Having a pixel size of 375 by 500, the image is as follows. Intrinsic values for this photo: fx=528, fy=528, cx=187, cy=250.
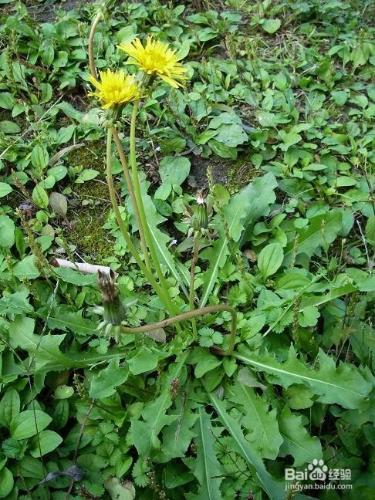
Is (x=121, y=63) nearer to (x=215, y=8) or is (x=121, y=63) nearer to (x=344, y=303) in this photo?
(x=215, y=8)

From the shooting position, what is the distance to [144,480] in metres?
1.96

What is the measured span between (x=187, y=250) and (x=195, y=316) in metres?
0.70

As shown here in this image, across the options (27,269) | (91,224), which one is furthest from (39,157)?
(27,269)

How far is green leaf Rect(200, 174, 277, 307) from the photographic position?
2512 millimetres

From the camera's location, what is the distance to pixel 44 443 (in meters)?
2.01

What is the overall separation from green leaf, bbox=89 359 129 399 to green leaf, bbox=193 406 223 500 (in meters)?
0.37

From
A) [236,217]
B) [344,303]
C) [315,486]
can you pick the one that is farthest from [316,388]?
[236,217]

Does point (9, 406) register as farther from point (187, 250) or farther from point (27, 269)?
point (187, 250)

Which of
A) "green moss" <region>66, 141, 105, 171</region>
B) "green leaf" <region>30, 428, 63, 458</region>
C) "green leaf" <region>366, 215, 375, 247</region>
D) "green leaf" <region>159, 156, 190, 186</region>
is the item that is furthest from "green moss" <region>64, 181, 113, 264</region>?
"green leaf" <region>366, 215, 375, 247</region>

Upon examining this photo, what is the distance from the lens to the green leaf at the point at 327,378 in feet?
6.58

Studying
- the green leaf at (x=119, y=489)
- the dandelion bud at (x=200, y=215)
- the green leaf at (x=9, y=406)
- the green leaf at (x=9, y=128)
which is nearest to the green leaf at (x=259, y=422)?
the green leaf at (x=119, y=489)

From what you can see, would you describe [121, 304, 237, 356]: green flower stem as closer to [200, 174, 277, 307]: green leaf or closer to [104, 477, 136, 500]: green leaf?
[200, 174, 277, 307]: green leaf

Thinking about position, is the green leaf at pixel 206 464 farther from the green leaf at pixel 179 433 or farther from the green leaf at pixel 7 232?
the green leaf at pixel 7 232

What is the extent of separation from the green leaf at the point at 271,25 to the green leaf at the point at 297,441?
261cm
